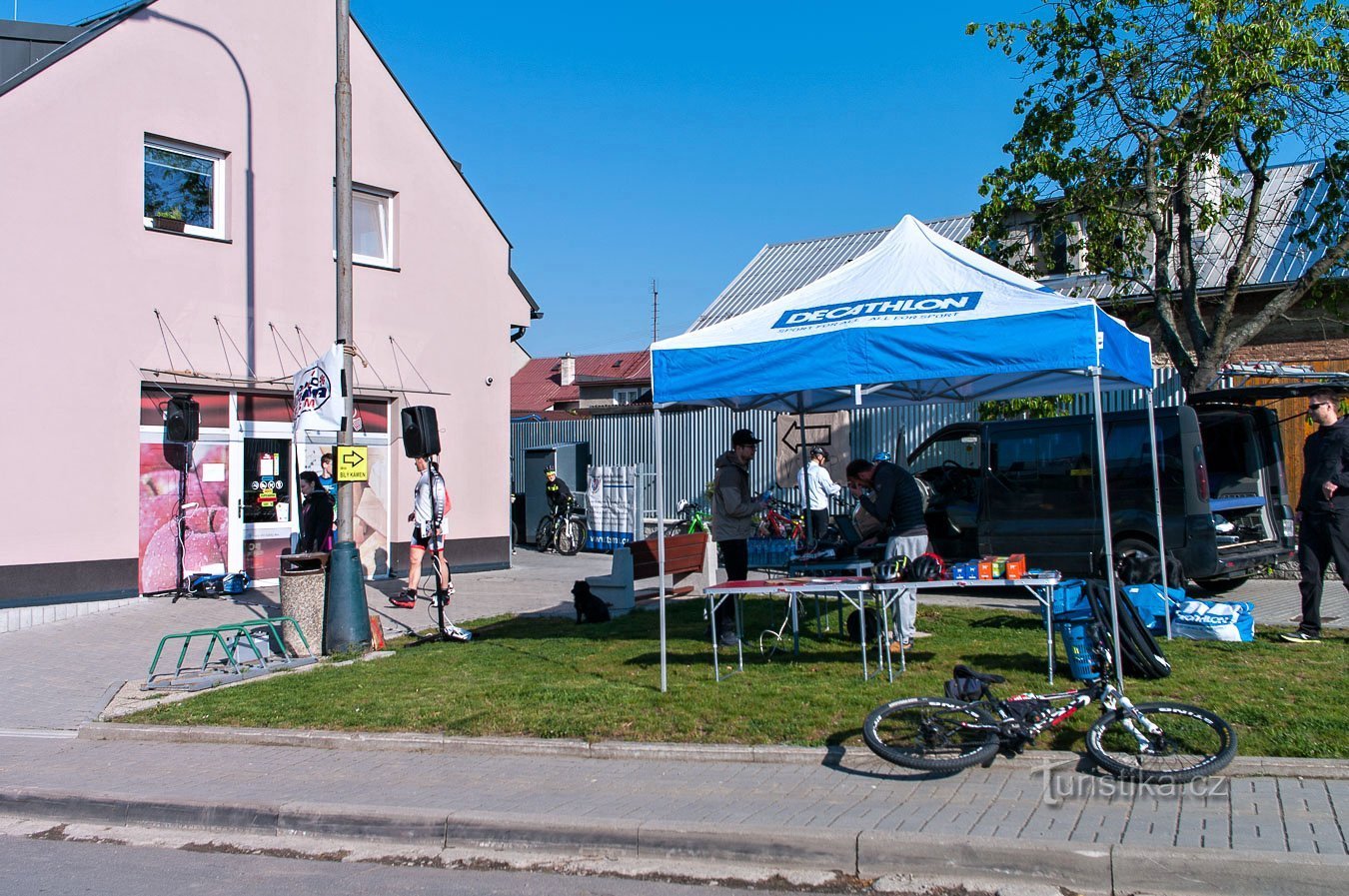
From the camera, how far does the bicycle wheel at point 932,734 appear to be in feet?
20.1

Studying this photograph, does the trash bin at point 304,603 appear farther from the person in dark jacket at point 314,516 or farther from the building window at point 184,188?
the building window at point 184,188

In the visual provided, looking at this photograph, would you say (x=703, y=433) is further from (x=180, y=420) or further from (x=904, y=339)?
(x=904, y=339)

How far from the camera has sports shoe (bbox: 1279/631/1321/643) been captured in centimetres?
894

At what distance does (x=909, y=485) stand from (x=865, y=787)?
3652mm

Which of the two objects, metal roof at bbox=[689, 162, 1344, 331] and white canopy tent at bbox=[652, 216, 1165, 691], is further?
metal roof at bbox=[689, 162, 1344, 331]

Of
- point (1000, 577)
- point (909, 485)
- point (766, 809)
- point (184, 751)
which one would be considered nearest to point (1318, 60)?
point (909, 485)

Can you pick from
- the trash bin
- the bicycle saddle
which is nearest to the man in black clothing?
the bicycle saddle

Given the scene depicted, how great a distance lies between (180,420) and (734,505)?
25.7 feet

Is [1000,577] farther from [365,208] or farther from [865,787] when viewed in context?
[365,208]

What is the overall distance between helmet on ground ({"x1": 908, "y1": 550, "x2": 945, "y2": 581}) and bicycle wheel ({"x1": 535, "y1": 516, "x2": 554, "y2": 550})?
14691 millimetres

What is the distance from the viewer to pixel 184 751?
791cm

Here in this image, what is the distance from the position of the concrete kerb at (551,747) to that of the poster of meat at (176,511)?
5925 mm

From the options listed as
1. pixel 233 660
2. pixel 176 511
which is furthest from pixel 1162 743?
pixel 176 511

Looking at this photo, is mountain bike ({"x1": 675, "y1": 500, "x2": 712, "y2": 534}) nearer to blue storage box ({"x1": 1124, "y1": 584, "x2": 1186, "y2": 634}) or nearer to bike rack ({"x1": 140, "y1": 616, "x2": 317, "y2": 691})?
bike rack ({"x1": 140, "y1": 616, "x2": 317, "y2": 691})
